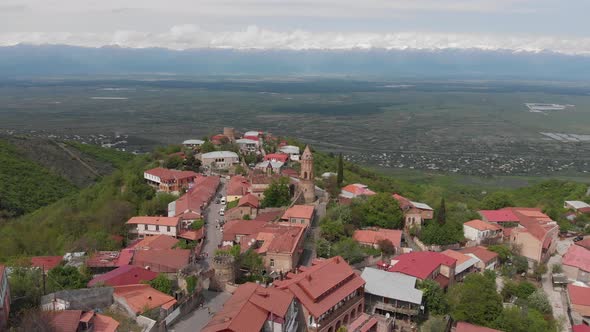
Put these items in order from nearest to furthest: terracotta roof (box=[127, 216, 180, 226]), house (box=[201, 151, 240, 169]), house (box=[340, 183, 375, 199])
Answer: terracotta roof (box=[127, 216, 180, 226])
house (box=[340, 183, 375, 199])
house (box=[201, 151, 240, 169])

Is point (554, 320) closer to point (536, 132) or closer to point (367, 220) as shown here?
point (367, 220)

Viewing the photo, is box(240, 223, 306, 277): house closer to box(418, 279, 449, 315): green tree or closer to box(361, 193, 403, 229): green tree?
box(361, 193, 403, 229): green tree

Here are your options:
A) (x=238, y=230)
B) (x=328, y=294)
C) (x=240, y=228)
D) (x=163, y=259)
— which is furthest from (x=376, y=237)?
(x=163, y=259)

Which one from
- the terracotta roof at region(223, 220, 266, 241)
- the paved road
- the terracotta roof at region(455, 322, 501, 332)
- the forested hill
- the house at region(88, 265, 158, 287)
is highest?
the house at region(88, 265, 158, 287)

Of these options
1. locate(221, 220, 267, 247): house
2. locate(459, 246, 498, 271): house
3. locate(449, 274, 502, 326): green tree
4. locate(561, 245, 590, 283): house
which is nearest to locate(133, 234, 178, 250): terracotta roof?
locate(221, 220, 267, 247): house

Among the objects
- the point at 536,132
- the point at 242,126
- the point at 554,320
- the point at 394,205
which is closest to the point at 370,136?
the point at 242,126

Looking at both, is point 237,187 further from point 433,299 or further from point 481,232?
point 433,299
